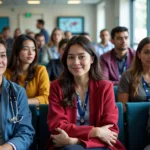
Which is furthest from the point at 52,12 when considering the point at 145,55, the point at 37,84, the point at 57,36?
the point at 145,55

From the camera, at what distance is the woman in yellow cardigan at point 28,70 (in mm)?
3039

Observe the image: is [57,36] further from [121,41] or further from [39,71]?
[39,71]

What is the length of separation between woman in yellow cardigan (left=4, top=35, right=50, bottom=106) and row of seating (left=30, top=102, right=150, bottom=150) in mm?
704

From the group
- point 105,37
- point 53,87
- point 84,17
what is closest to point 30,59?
point 53,87

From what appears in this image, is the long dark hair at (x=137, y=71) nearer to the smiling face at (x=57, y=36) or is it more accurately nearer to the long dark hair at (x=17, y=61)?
the long dark hair at (x=17, y=61)

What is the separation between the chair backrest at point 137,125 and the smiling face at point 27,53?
4.04ft

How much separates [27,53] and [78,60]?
1.08m

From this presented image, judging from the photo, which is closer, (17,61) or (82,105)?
(82,105)

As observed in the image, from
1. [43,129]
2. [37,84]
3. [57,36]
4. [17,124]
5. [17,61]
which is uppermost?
[57,36]

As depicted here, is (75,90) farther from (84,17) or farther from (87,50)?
(84,17)

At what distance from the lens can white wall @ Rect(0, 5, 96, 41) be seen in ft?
51.2

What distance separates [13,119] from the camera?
1929mm

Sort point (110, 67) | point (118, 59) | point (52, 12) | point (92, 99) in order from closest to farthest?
1. point (92, 99)
2. point (110, 67)
3. point (118, 59)
4. point (52, 12)

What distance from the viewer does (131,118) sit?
2.30 meters
